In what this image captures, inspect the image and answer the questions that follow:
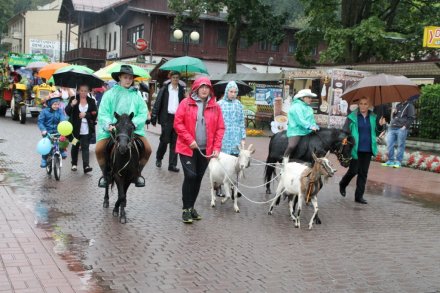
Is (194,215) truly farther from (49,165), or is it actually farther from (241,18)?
(241,18)

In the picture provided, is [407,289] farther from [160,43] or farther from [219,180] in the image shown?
[160,43]

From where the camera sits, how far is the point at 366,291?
5.23 meters

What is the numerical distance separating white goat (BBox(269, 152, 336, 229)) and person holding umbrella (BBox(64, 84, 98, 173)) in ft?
16.2

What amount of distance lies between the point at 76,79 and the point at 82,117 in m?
1.22

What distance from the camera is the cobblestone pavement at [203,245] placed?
524 centimetres

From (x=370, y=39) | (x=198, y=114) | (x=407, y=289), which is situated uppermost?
(x=370, y=39)

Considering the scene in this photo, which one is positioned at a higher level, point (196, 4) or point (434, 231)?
point (196, 4)

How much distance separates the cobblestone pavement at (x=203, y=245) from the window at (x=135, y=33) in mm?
38811

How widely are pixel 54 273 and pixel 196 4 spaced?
29821 millimetres

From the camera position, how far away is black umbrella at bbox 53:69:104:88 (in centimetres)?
1149

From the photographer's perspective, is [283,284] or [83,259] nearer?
[283,284]

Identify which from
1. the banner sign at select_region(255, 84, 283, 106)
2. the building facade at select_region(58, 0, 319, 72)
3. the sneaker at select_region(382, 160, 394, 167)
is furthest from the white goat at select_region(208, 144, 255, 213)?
the building facade at select_region(58, 0, 319, 72)

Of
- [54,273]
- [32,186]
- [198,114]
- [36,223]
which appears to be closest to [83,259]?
[54,273]

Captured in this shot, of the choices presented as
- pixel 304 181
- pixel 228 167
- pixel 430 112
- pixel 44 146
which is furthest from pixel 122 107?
pixel 430 112
